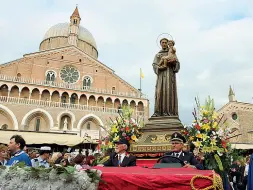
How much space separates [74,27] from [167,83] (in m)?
41.0

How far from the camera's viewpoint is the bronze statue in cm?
693

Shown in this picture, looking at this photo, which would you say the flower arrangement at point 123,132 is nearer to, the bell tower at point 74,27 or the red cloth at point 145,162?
the red cloth at point 145,162

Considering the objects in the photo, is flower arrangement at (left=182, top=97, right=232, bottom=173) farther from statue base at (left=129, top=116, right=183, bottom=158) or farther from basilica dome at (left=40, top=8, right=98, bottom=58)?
basilica dome at (left=40, top=8, right=98, bottom=58)

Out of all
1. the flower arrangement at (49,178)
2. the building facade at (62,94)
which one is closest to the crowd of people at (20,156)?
the flower arrangement at (49,178)

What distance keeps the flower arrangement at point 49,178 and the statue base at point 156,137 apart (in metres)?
3.80

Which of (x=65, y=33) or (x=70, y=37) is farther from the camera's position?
(x=65, y=33)

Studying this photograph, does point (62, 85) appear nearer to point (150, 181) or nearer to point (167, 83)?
point (167, 83)

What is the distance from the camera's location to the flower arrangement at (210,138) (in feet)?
15.2

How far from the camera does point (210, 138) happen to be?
15.9 feet

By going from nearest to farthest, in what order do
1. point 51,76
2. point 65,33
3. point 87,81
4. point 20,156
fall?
point 20,156
point 51,76
point 87,81
point 65,33

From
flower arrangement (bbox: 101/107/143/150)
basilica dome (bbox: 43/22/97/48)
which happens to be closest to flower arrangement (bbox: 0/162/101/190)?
flower arrangement (bbox: 101/107/143/150)

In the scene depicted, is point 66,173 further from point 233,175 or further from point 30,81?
point 30,81

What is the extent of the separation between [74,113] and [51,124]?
3459mm

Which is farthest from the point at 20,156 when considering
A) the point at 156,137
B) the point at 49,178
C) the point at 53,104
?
the point at 53,104
